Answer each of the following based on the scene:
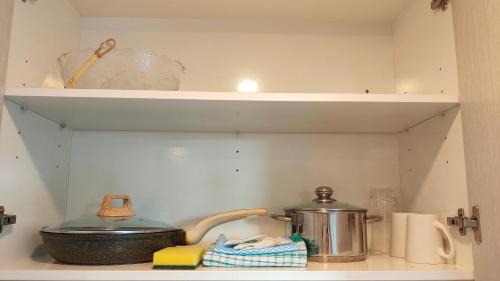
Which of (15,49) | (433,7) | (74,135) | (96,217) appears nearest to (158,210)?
(96,217)

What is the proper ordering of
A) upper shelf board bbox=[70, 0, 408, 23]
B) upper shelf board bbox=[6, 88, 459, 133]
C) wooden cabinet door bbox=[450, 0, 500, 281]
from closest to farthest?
wooden cabinet door bbox=[450, 0, 500, 281]
upper shelf board bbox=[6, 88, 459, 133]
upper shelf board bbox=[70, 0, 408, 23]

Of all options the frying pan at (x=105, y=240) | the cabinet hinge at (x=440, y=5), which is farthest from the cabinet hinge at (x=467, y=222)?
the frying pan at (x=105, y=240)

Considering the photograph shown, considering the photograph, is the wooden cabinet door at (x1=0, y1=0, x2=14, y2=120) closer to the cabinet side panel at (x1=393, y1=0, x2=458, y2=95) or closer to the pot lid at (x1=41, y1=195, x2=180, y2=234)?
the pot lid at (x1=41, y1=195, x2=180, y2=234)

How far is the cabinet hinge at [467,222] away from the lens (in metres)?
0.64

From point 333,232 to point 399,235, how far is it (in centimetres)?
19

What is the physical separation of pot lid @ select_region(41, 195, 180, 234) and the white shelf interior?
2.6 inches

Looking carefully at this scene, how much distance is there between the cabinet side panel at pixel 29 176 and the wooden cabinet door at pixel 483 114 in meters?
0.90

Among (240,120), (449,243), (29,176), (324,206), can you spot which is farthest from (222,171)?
(449,243)

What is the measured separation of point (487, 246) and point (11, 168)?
92 cm

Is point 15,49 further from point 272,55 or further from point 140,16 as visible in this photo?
point 272,55

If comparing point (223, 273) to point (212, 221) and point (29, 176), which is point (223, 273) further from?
point (29, 176)

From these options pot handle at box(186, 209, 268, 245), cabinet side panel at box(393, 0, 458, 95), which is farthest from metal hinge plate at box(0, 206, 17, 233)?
cabinet side panel at box(393, 0, 458, 95)

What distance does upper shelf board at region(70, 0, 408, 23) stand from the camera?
3.14 feet

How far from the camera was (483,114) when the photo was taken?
626mm
